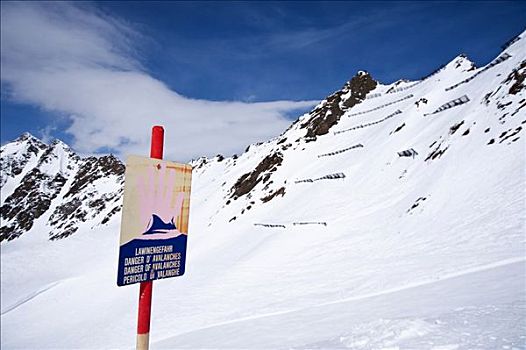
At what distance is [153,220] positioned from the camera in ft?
13.9

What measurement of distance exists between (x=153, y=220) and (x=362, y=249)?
52.4 feet

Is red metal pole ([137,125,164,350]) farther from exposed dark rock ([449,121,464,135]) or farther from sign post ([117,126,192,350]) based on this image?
exposed dark rock ([449,121,464,135])

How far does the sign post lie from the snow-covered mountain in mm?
3508

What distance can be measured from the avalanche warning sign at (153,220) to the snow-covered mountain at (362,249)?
11.9 feet

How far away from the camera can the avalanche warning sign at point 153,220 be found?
399 centimetres

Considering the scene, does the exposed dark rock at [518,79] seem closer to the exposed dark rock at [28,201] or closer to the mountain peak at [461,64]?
the mountain peak at [461,64]

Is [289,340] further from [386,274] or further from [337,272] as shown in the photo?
[337,272]

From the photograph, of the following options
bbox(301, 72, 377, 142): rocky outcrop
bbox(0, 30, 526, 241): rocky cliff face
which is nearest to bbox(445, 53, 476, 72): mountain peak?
bbox(0, 30, 526, 241): rocky cliff face

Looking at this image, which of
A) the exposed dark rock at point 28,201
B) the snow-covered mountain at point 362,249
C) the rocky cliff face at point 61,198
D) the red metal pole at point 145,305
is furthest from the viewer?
the exposed dark rock at point 28,201

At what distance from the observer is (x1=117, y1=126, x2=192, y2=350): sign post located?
400 centimetres

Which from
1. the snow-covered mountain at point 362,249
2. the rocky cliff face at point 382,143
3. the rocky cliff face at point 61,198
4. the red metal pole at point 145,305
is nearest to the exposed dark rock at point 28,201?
the rocky cliff face at point 61,198

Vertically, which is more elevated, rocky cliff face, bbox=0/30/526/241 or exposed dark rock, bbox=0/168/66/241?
rocky cliff face, bbox=0/30/526/241

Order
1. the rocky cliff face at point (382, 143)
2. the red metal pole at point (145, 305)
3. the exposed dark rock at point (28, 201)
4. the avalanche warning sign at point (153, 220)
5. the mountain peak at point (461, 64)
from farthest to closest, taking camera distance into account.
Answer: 1. the exposed dark rock at point (28, 201)
2. the mountain peak at point (461, 64)
3. the rocky cliff face at point (382, 143)
4. the red metal pole at point (145, 305)
5. the avalanche warning sign at point (153, 220)

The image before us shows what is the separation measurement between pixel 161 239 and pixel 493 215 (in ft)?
47.9
